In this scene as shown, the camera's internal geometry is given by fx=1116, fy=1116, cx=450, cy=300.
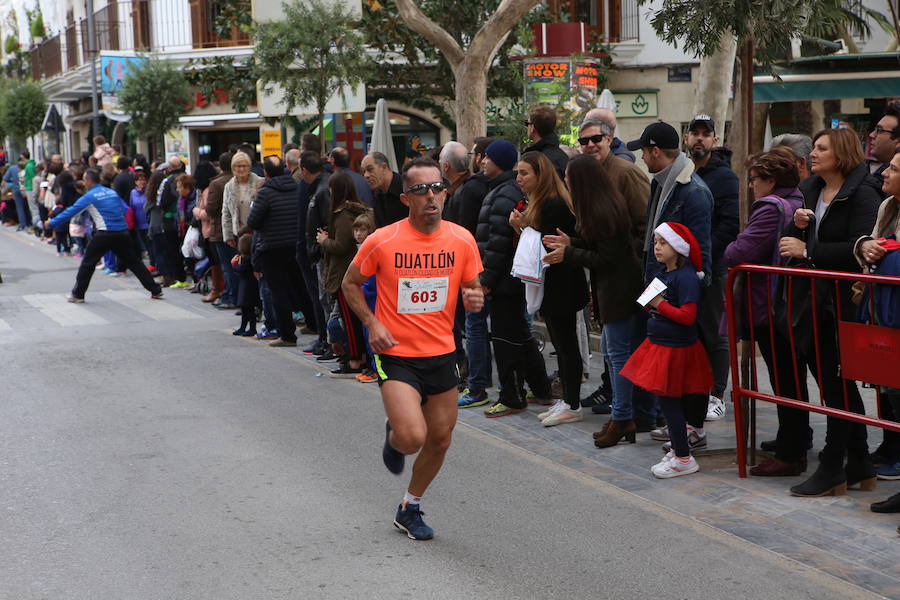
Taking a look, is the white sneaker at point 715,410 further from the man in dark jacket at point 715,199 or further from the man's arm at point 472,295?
the man's arm at point 472,295

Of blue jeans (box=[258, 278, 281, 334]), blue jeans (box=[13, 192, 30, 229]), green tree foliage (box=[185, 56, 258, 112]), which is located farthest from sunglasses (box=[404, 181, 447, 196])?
blue jeans (box=[13, 192, 30, 229])

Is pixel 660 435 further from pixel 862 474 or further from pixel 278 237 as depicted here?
pixel 278 237

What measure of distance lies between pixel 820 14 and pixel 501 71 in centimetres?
1470

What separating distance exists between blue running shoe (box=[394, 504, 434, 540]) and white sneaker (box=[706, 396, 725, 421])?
3026mm

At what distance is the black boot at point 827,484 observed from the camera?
609 centimetres

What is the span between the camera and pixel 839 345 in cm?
574

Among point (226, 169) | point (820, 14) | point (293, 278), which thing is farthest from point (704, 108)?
point (226, 169)

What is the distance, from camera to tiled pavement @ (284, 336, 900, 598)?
17.0 ft

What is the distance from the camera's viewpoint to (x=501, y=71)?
24328 millimetres

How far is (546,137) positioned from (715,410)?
7.80 feet

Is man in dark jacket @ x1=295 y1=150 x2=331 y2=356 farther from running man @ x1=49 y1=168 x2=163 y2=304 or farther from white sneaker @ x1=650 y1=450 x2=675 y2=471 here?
running man @ x1=49 y1=168 x2=163 y2=304

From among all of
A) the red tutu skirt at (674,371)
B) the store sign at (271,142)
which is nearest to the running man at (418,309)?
the red tutu skirt at (674,371)

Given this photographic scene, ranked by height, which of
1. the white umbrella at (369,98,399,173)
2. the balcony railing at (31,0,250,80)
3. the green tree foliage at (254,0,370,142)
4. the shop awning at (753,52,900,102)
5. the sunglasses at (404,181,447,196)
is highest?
the balcony railing at (31,0,250,80)

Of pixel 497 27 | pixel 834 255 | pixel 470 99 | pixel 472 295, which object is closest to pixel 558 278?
pixel 834 255
